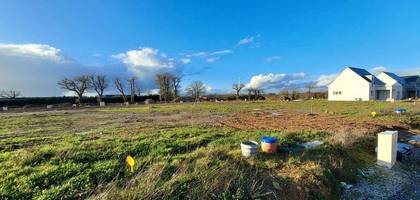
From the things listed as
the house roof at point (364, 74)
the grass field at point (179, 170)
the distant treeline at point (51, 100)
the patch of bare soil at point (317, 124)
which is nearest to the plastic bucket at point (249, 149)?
the grass field at point (179, 170)

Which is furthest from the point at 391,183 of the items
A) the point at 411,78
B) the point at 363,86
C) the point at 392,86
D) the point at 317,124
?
the point at 411,78

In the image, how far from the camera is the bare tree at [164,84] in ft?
148

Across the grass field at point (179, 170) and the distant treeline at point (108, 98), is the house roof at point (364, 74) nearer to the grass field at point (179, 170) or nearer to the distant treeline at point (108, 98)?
the distant treeline at point (108, 98)

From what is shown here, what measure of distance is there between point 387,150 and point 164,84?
41.9 metres

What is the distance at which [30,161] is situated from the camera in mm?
4957

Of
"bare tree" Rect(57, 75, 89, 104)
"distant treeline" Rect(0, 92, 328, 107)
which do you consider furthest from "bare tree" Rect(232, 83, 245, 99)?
"bare tree" Rect(57, 75, 89, 104)

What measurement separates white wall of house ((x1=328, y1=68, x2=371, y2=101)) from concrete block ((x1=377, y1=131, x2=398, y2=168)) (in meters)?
35.5

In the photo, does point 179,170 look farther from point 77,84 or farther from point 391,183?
point 77,84

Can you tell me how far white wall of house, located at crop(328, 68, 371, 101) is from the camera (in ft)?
118

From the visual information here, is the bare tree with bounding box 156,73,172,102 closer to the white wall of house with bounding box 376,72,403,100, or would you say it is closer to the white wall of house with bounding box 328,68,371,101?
the white wall of house with bounding box 328,68,371,101

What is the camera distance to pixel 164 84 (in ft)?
148

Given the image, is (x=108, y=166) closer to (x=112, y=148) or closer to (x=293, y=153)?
(x=112, y=148)

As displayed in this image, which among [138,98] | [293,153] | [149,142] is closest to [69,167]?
[149,142]

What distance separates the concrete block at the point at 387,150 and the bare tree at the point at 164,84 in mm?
41640
